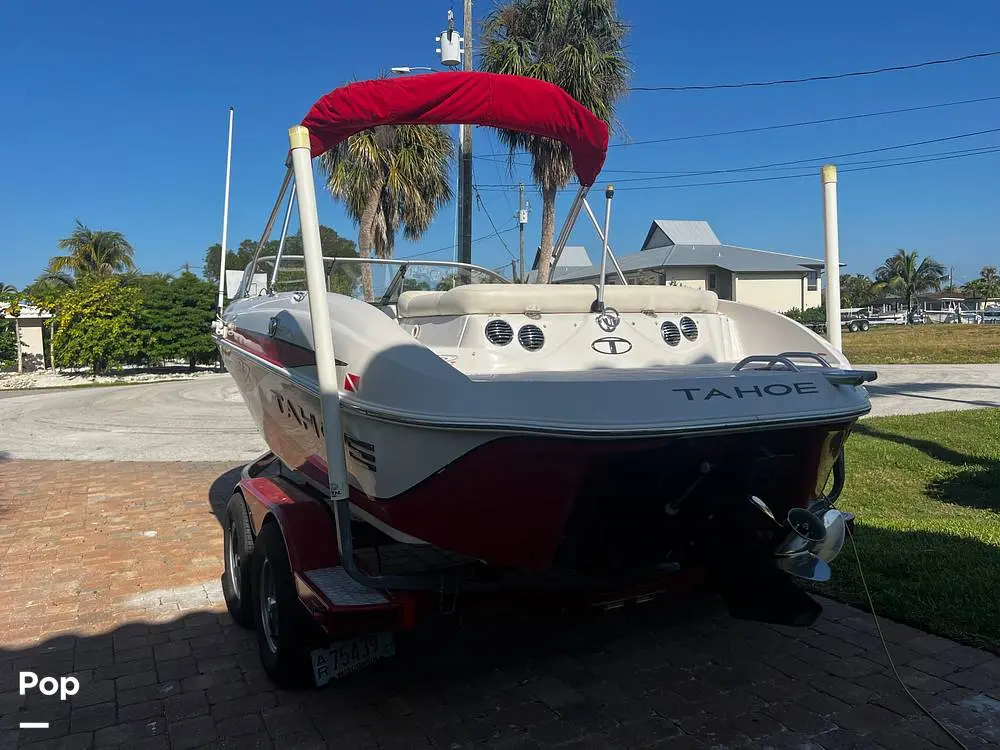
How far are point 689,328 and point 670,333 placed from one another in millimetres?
154

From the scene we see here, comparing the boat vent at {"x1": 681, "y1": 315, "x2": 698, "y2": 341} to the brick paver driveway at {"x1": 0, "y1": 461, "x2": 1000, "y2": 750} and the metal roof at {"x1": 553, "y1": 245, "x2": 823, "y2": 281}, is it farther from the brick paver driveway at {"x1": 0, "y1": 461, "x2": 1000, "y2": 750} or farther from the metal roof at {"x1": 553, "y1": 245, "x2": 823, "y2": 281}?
the metal roof at {"x1": 553, "y1": 245, "x2": 823, "y2": 281}

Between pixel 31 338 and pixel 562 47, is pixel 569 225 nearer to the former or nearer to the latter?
pixel 562 47

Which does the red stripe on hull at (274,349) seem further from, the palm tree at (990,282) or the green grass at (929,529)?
the palm tree at (990,282)

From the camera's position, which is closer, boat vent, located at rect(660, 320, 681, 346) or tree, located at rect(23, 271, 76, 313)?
boat vent, located at rect(660, 320, 681, 346)

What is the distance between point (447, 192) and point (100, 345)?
15955 mm

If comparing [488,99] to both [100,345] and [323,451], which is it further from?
[100,345]

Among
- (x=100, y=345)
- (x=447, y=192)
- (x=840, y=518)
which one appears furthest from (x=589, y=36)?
(x=100, y=345)

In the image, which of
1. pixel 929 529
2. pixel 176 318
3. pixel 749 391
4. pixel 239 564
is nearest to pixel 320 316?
pixel 749 391

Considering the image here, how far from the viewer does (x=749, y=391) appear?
2994 mm

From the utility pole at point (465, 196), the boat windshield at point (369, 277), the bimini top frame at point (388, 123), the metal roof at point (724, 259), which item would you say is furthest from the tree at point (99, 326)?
the bimini top frame at point (388, 123)

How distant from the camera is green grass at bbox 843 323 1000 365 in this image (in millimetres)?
23844

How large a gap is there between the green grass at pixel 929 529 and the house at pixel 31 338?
110 feet

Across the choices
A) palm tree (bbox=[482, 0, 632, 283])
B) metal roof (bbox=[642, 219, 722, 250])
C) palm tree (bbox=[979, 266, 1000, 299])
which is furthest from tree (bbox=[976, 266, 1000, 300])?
palm tree (bbox=[482, 0, 632, 283])

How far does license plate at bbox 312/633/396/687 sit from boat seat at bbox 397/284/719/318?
1.65 metres
